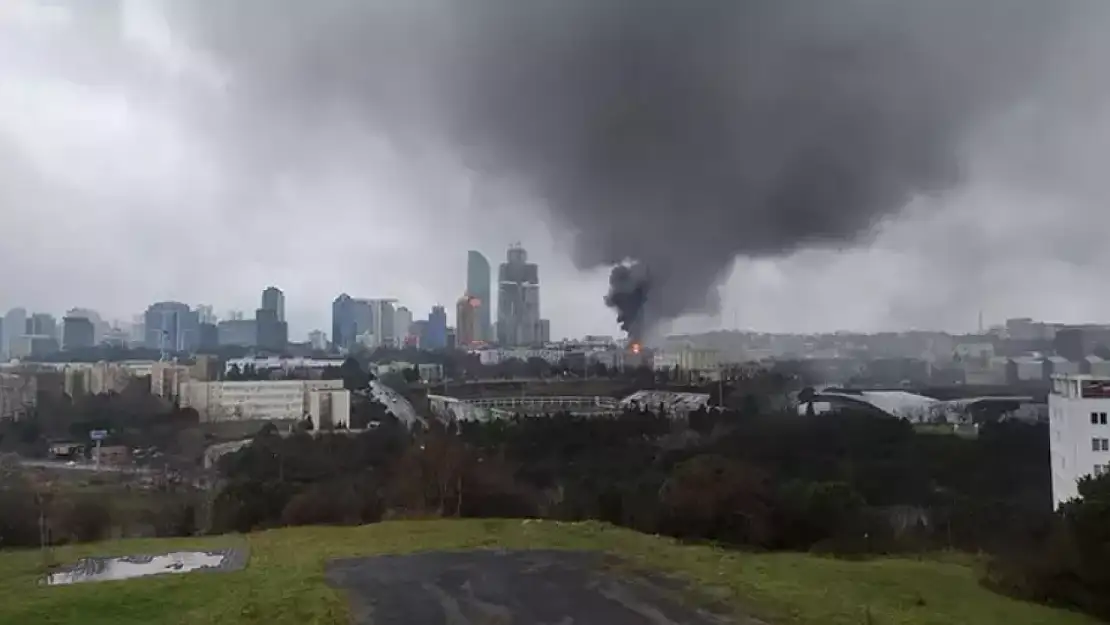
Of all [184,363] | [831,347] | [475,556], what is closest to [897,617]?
[475,556]

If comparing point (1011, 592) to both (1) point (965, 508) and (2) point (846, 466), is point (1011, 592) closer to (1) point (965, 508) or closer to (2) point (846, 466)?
(1) point (965, 508)

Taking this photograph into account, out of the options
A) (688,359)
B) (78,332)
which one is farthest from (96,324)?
(688,359)

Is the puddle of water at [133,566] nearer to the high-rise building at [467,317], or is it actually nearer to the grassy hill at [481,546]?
the grassy hill at [481,546]

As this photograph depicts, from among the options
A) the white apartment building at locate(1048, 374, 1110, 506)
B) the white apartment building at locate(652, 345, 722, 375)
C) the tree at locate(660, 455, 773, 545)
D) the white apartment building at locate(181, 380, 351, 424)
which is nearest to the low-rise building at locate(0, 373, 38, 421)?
the white apartment building at locate(181, 380, 351, 424)

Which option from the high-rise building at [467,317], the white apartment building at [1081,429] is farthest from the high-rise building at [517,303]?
the white apartment building at [1081,429]

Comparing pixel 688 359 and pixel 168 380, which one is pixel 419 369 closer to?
pixel 168 380
